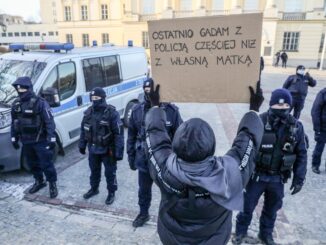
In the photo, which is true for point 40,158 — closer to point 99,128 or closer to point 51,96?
point 99,128

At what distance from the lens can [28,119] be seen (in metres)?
4.55

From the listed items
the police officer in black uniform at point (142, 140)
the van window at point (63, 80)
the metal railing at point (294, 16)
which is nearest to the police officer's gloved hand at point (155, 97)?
the police officer in black uniform at point (142, 140)

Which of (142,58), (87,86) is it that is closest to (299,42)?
(142,58)

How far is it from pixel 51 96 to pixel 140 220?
2.95 m

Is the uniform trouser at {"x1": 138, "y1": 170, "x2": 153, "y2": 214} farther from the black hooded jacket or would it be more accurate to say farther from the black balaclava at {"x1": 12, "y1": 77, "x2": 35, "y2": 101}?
the black balaclava at {"x1": 12, "y1": 77, "x2": 35, "y2": 101}

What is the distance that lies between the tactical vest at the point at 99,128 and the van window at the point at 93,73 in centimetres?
233

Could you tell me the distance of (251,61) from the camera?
7.72 feet

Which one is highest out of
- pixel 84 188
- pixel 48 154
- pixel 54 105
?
pixel 54 105

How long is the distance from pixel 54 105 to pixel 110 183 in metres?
2.03

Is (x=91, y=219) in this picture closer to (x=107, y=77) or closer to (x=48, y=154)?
(x=48, y=154)

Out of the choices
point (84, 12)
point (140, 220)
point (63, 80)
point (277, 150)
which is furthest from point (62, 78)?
point (84, 12)

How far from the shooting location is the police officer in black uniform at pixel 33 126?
4.50 m

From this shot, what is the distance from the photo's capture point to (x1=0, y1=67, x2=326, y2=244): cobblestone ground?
3800 millimetres

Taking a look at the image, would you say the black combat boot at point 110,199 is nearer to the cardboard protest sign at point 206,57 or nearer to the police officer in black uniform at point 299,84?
the cardboard protest sign at point 206,57
